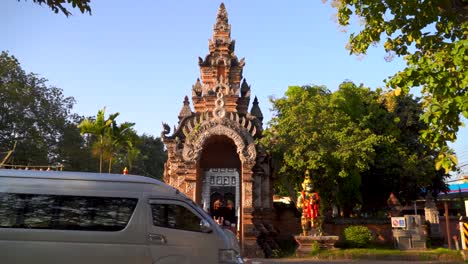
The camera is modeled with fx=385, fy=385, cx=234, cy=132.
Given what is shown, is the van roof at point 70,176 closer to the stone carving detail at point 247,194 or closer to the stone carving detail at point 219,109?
the stone carving detail at point 247,194

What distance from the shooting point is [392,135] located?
2345cm

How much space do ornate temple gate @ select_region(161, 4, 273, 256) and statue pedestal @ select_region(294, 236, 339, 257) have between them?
6.83 ft

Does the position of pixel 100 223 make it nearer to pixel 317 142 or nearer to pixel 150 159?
pixel 317 142

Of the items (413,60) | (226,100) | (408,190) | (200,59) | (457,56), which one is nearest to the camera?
(457,56)

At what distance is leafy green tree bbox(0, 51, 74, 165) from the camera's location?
2941cm

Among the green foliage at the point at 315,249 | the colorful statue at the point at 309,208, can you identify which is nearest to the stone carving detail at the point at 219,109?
the colorful statue at the point at 309,208

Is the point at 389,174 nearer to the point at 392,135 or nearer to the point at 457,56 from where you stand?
the point at 392,135

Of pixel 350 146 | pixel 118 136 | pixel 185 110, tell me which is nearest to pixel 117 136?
pixel 118 136

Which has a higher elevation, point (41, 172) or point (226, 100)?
point (226, 100)

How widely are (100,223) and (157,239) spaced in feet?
3.38

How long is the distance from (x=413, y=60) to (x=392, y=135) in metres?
17.0

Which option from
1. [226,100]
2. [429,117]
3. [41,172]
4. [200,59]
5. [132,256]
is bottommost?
[132,256]

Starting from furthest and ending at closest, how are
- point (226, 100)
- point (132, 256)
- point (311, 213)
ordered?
1. point (226, 100)
2. point (311, 213)
3. point (132, 256)

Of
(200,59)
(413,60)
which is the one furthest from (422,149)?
(413,60)
